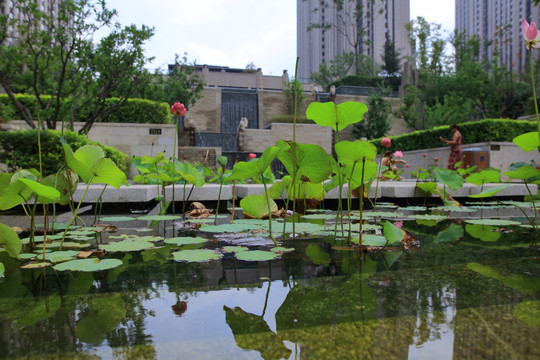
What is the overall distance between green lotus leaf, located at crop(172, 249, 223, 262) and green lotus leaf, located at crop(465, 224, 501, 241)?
45.5 inches

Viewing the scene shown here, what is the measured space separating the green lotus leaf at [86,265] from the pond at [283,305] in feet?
0.05

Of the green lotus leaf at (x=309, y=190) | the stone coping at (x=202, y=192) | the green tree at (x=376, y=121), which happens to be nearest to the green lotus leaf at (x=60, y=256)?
the green lotus leaf at (x=309, y=190)

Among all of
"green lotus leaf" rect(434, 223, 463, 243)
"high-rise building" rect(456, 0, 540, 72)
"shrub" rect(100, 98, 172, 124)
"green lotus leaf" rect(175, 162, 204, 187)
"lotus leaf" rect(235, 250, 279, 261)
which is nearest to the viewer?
"lotus leaf" rect(235, 250, 279, 261)

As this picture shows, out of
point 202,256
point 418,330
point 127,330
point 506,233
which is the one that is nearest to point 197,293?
point 127,330

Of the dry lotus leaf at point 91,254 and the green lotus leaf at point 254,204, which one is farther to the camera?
the green lotus leaf at point 254,204

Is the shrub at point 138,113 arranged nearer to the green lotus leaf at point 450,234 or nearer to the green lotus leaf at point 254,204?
the green lotus leaf at point 254,204

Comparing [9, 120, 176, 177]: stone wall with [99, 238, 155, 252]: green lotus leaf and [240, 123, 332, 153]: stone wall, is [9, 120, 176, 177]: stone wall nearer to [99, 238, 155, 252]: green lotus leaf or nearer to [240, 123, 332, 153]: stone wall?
[240, 123, 332, 153]: stone wall

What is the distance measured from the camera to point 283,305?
742mm

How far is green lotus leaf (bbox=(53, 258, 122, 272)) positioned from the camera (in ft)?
3.39

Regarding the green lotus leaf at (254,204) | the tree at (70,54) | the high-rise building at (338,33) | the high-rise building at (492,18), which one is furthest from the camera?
the high-rise building at (338,33)

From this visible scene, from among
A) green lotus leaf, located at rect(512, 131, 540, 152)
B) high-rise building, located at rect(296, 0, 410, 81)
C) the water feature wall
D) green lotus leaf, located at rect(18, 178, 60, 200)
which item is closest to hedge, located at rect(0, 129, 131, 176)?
green lotus leaf, located at rect(18, 178, 60, 200)

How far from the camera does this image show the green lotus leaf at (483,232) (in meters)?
1.64

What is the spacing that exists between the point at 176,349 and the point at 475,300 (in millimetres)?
586

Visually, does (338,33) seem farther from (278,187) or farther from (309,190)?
(278,187)
